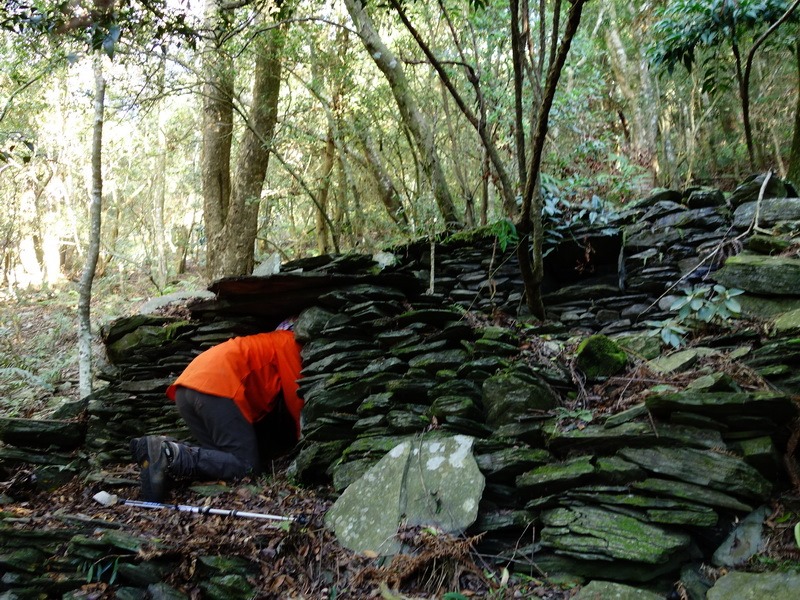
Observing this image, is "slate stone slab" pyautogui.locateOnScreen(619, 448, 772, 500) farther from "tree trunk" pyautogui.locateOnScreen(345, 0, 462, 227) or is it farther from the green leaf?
"tree trunk" pyautogui.locateOnScreen(345, 0, 462, 227)

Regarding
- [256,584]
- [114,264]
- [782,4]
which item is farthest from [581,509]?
[114,264]

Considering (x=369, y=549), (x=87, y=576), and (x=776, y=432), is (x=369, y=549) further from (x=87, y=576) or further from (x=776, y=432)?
(x=776, y=432)

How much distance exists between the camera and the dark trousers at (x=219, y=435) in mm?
4668

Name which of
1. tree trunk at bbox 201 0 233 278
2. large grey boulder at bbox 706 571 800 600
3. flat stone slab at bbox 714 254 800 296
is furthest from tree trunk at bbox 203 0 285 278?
large grey boulder at bbox 706 571 800 600

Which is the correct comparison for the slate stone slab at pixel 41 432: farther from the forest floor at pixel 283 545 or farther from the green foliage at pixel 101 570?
the green foliage at pixel 101 570

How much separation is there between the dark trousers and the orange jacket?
81 millimetres

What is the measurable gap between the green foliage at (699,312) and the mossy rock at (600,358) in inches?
16.8

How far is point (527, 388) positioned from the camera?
4.15 metres

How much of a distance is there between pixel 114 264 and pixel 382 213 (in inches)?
475

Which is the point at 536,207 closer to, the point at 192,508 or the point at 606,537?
the point at 606,537

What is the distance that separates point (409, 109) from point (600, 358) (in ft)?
13.8

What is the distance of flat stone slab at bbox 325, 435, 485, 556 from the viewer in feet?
11.8

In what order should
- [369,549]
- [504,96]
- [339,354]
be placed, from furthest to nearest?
[504,96], [339,354], [369,549]

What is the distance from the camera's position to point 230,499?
434 centimetres
